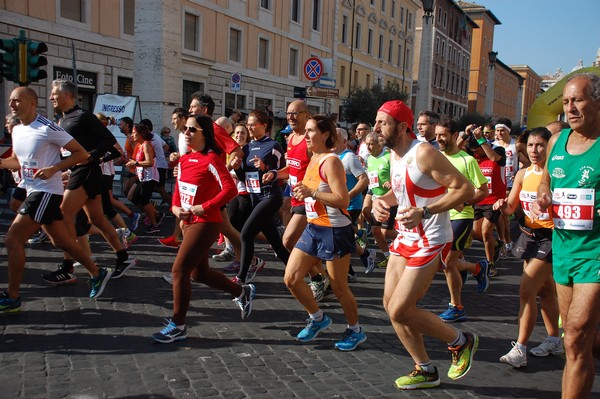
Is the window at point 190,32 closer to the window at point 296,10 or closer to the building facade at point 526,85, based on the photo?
the window at point 296,10

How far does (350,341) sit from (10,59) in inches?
391

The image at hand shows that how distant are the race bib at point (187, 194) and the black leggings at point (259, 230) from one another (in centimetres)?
146

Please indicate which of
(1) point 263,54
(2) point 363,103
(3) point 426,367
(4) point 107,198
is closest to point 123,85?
(1) point 263,54

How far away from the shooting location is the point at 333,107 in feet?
135

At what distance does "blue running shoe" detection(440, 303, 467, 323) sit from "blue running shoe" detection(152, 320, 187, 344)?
2556mm

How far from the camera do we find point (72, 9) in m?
22.3

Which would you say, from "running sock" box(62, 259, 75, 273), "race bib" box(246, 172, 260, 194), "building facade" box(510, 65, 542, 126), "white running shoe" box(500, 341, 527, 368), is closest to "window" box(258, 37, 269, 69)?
"race bib" box(246, 172, 260, 194)

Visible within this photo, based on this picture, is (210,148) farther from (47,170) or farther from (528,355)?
(528,355)

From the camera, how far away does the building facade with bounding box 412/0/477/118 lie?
6688cm

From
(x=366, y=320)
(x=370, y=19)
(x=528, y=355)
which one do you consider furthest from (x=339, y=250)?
(x=370, y=19)

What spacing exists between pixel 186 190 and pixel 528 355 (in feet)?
10.2

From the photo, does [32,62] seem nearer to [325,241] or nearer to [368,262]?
[368,262]

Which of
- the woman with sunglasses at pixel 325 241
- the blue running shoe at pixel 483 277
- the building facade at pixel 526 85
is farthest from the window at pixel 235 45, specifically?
the building facade at pixel 526 85

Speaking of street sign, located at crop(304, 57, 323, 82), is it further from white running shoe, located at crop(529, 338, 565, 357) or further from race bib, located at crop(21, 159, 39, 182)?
white running shoe, located at crop(529, 338, 565, 357)
